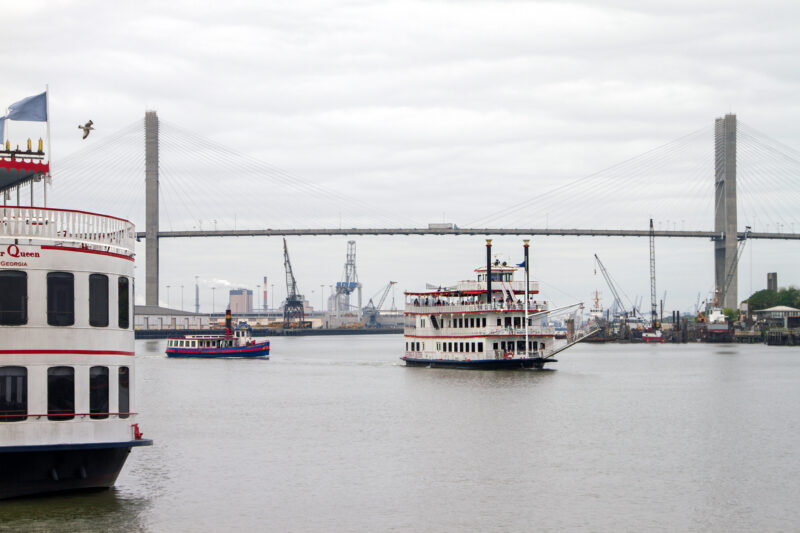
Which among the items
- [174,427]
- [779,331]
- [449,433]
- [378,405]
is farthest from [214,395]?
[779,331]

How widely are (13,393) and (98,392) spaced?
162 centimetres

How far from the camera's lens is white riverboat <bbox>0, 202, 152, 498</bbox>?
19.4 metres

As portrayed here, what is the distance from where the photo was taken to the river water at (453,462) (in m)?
22.0

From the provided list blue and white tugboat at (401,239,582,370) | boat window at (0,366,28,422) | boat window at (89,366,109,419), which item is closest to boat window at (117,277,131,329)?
boat window at (89,366,109,419)

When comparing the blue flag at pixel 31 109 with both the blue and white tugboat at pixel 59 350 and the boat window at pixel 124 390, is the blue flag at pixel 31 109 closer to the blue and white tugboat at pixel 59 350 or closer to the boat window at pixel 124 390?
the blue and white tugboat at pixel 59 350

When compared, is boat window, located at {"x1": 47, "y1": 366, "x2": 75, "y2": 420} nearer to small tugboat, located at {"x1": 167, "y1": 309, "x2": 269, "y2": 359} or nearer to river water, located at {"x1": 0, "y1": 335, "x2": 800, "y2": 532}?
river water, located at {"x1": 0, "y1": 335, "x2": 800, "y2": 532}

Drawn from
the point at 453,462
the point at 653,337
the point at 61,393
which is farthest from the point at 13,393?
the point at 653,337

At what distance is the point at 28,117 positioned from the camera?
71.1ft

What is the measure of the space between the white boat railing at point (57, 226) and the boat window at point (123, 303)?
28.4 inches

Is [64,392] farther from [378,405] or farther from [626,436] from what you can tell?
[378,405]

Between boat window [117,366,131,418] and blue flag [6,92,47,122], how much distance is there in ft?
18.3

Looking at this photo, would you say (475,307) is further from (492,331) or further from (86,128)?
(86,128)

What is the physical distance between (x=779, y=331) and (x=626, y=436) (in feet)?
364

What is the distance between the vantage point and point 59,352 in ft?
64.8
